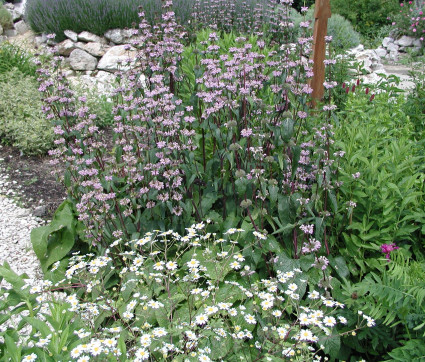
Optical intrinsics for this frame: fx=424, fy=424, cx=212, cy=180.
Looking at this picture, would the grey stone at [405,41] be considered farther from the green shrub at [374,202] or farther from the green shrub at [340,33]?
the green shrub at [374,202]

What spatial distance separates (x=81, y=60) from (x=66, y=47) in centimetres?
49

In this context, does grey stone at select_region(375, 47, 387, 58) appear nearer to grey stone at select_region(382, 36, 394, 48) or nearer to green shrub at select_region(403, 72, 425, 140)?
grey stone at select_region(382, 36, 394, 48)

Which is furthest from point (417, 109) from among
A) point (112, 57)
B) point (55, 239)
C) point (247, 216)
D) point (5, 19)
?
point (5, 19)

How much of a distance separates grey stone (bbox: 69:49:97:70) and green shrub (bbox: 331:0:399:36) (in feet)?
22.1

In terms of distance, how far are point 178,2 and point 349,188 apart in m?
6.26

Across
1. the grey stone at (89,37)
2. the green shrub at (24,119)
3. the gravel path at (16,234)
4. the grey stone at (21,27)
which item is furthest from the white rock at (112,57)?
the gravel path at (16,234)

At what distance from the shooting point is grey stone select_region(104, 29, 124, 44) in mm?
8109

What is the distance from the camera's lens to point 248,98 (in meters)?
2.79

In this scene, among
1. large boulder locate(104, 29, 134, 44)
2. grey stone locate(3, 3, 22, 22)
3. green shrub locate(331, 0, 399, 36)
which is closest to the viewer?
large boulder locate(104, 29, 134, 44)

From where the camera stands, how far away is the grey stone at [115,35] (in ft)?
26.6

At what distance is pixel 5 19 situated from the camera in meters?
9.13

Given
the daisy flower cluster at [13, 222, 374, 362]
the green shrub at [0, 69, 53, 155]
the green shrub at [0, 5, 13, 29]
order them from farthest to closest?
1. the green shrub at [0, 5, 13, 29]
2. the green shrub at [0, 69, 53, 155]
3. the daisy flower cluster at [13, 222, 374, 362]

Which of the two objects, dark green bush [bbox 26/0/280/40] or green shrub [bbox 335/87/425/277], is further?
dark green bush [bbox 26/0/280/40]

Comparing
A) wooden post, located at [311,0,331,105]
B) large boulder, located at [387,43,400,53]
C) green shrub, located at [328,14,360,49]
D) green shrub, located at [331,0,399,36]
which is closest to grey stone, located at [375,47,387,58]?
large boulder, located at [387,43,400,53]
